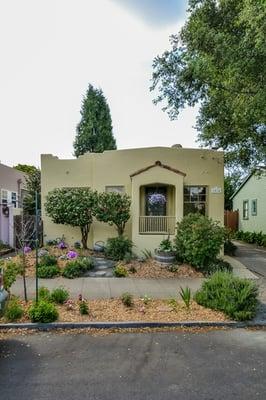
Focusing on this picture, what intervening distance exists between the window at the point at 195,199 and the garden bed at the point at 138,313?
7098 mm

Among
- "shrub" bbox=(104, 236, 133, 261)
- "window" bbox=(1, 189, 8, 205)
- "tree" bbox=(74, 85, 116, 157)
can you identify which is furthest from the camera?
"tree" bbox=(74, 85, 116, 157)

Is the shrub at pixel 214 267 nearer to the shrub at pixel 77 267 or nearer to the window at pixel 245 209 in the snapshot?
the shrub at pixel 77 267

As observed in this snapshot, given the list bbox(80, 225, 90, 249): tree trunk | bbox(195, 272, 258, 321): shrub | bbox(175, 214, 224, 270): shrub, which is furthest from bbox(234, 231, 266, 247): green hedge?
bbox(195, 272, 258, 321): shrub

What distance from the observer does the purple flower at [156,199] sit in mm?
14055

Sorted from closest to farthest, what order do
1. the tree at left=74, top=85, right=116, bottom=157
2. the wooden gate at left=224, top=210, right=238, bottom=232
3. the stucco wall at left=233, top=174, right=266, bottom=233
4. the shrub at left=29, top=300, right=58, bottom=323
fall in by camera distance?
the shrub at left=29, top=300, right=58, bottom=323 < the stucco wall at left=233, top=174, right=266, bottom=233 < the tree at left=74, top=85, right=116, bottom=157 < the wooden gate at left=224, top=210, right=238, bottom=232

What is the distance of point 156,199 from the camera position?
14055 millimetres

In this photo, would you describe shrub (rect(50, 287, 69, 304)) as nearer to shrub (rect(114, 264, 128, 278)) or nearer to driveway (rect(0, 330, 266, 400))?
driveway (rect(0, 330, 266, 400))

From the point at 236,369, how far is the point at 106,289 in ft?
15.8

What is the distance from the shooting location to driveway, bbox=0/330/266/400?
3939mm

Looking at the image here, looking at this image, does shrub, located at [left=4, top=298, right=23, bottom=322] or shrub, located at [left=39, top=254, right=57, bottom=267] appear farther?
shrub, located at [left=39, top=254, right=57, bottom=267]

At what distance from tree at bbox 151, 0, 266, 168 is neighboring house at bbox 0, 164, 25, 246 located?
8122mm

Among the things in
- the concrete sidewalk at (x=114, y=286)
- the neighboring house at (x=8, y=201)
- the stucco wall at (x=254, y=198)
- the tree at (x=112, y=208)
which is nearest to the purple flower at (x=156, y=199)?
the tree at (x=112, y=208)

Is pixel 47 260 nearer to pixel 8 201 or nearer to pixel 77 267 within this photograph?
pixel 77 267

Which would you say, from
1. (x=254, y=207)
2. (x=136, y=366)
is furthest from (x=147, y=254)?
(x=254, y=207)
